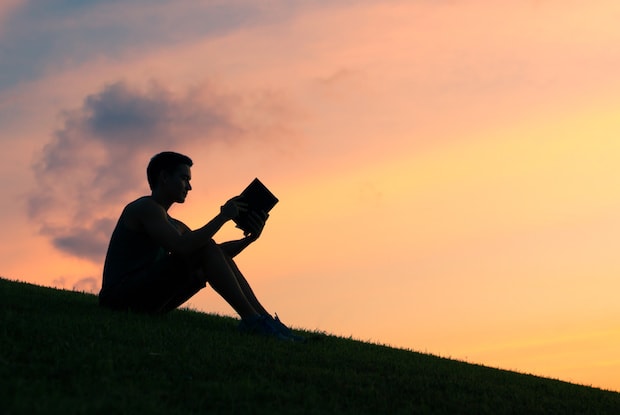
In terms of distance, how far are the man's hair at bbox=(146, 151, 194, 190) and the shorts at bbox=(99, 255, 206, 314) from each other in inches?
49.2

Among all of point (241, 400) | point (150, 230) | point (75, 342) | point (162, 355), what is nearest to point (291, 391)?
point (241, 400)

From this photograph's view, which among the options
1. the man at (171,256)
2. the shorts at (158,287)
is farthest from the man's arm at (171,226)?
the shorts at (158,287)

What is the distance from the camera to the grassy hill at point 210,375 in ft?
27.8

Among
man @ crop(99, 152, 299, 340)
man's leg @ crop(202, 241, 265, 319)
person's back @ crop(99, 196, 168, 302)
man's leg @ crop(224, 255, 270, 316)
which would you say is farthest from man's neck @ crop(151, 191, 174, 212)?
man's leg @ crop(224, 255, 270, 316)

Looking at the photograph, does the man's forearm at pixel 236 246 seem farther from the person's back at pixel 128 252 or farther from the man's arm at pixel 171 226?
the person's back at pixel 128 252

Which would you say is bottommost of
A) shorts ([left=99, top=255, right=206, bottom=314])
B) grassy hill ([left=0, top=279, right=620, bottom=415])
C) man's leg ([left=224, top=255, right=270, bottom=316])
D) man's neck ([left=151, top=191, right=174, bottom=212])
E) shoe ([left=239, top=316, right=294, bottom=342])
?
grassy hill ([left=0, top=279, right=620, bottom=415])

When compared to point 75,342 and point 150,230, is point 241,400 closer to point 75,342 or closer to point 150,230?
point 75,342

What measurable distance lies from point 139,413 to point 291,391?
1998mm

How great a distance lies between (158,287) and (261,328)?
59.8 inches

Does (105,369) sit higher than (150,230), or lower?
lower

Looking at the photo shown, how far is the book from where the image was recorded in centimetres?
1205

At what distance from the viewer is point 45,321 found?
36.8 ft

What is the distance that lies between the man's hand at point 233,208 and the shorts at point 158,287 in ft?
2.60

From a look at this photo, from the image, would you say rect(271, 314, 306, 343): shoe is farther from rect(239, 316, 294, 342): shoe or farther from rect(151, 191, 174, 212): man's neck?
rect(151, 191, 174, 212): man's neck
